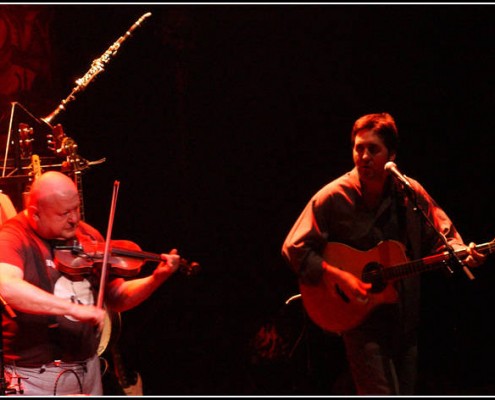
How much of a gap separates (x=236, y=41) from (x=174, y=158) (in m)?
1.07

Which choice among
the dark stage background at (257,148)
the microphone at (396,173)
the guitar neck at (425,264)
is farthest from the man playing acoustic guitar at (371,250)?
the dark stage background at (257,148)

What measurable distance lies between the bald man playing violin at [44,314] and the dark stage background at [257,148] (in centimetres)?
211

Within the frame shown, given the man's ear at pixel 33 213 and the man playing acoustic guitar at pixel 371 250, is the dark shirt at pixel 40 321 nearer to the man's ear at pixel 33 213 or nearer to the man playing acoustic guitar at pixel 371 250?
the man's ear at pixel 33 213

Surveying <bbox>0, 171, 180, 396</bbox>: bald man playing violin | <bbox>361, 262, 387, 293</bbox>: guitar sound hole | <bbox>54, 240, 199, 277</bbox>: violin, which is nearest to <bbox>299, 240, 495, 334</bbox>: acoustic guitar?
<bbox>361, 262, 387, 293</bbox>: guitar sound hole

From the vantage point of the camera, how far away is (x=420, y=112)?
249 inches

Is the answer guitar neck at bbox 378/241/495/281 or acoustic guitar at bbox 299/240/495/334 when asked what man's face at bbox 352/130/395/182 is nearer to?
acoustic guitar at bbox 299/240/495/334

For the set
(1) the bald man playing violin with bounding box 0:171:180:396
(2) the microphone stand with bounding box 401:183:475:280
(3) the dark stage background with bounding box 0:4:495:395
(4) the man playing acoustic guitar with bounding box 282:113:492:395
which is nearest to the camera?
(1) the bald man playing violin with bounding box 0:171:180:396

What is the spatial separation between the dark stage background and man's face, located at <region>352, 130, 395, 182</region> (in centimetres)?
187

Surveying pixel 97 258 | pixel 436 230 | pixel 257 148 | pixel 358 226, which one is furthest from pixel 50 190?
pixel 257 148

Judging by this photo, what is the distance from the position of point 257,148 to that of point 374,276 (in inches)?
89.7

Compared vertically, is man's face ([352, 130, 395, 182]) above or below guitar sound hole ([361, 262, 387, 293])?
above

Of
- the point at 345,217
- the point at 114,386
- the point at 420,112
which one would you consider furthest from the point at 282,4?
the point at 114,386

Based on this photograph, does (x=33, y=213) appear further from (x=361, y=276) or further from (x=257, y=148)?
(x=257, y=148)

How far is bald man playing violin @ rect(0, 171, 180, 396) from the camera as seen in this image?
12.1 ft
